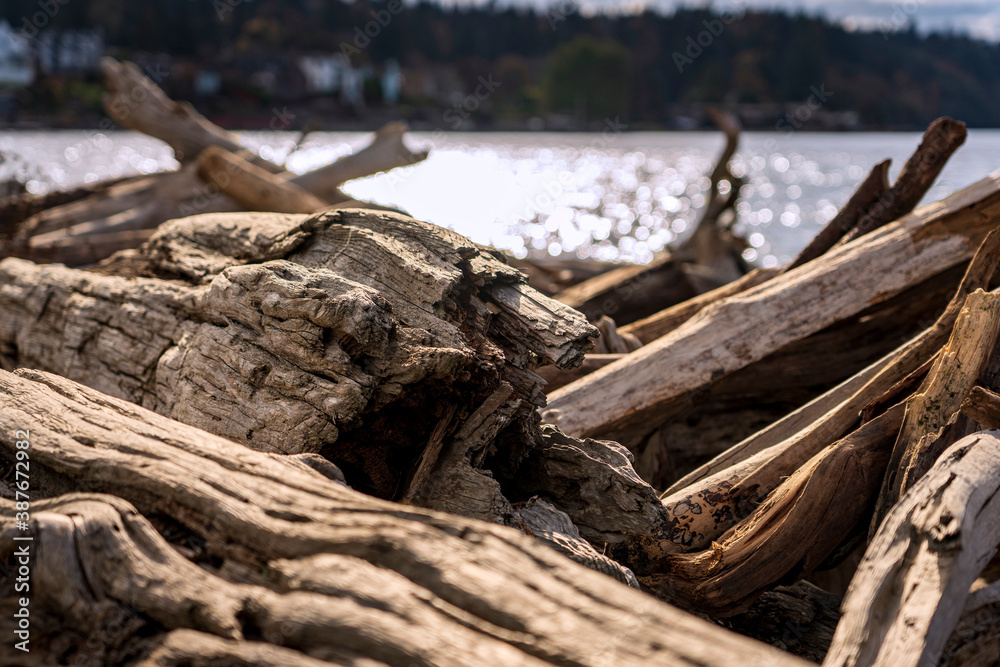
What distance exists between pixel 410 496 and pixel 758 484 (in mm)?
1557

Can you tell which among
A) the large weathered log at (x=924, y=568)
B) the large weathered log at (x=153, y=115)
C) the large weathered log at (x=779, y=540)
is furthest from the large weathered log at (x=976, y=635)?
the large weathered log at (x=153, y=115)

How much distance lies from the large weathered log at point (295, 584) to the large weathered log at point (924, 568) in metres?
0.55

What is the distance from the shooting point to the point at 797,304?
396cm

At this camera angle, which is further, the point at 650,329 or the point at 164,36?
the point at 164,36

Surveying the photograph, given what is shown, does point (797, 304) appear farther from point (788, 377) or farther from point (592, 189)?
point (592, 189)

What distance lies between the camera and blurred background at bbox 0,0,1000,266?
27.0m

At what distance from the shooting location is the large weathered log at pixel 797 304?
3758mm

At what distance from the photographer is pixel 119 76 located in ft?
26.5

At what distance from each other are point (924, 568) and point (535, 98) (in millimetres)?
81968

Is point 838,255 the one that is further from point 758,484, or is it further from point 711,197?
point 711,197

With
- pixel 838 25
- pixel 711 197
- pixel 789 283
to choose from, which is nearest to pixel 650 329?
pixel 789 283

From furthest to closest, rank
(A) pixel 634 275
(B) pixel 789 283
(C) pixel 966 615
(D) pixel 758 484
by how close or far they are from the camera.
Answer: (A) pixel 634 275 < (B) pixel 789 283 < (D) pixel 758 484 < (C) pixel 966 615

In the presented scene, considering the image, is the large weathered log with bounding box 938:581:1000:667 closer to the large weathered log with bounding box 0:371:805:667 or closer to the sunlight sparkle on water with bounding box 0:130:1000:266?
the large weathered log with bounding box 0:371:805:667

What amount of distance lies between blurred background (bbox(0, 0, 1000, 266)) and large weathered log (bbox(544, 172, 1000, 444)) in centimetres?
1291
